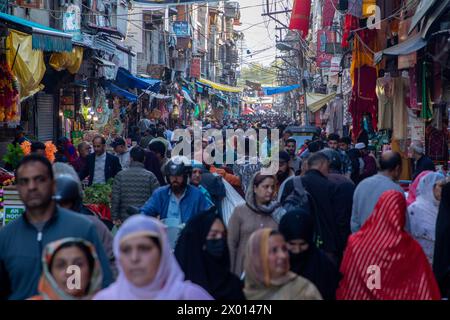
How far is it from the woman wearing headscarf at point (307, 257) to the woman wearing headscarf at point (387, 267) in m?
0.20

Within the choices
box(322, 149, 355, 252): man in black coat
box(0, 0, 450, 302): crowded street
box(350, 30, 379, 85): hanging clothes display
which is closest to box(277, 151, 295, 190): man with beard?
box(0, 0, 450, 302): crowded street

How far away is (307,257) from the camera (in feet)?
17.2

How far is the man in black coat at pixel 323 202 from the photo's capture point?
7.50m

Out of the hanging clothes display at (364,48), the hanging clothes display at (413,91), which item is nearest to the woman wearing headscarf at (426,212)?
the hanging clothes display at (413,91)

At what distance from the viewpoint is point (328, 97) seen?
3228 cm

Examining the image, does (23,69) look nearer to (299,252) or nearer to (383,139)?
(383,139)

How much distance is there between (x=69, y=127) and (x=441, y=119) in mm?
12249

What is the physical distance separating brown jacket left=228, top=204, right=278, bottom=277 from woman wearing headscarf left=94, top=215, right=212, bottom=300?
2.63 metres

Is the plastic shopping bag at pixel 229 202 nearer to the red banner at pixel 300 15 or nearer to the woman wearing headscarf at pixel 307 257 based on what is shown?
the woman wearing headscarf at pixel 307 257

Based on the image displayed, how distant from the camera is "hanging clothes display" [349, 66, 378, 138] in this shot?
18734 mm

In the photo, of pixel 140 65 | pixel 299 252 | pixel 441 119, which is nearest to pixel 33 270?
pixel 299 252

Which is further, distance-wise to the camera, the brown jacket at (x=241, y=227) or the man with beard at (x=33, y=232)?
the brown jacket at (x=241, y=227)

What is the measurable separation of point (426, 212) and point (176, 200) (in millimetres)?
2213

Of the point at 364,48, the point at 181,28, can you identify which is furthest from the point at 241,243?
the point at 181,28
